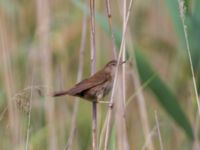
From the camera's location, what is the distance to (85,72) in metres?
2.72

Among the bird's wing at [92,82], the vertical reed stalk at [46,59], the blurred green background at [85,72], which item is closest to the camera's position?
the bird's wing at [92,82]

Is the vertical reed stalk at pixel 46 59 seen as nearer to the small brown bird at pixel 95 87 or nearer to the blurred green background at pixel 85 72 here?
the blurred green background at pixel 85 72

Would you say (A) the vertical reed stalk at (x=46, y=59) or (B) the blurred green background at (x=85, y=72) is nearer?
(B) the blurred green background at (x=85, y=72)

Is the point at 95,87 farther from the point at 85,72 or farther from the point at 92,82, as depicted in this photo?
the point at 85,72

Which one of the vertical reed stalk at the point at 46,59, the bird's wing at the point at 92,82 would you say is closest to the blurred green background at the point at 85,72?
the vertical reed stalk at the point at 46,59

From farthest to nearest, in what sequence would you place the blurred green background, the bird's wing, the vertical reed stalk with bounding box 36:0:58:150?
1. the vertical reed stalk with bounding box 36:0:58:150
2. the blurred green background
3. the bird's wing

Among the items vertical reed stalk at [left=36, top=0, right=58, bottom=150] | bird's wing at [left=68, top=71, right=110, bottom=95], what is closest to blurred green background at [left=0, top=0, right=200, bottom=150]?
vertical reed stalk at [left=36, top=0, right=58, bottom=150]

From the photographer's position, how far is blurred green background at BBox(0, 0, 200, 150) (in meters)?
1.93

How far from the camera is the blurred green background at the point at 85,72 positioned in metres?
1.93

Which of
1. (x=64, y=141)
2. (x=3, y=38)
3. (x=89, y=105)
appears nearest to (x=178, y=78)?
(x=89, y=105)

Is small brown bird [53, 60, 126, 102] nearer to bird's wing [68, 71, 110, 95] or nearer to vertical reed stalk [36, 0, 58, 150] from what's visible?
bird's wing [68, 71, 110, 95]

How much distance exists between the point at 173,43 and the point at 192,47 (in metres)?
0.82

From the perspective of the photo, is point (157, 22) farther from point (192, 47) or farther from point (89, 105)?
point (192, 47)

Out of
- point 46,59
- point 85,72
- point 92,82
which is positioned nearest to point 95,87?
point 92,82
